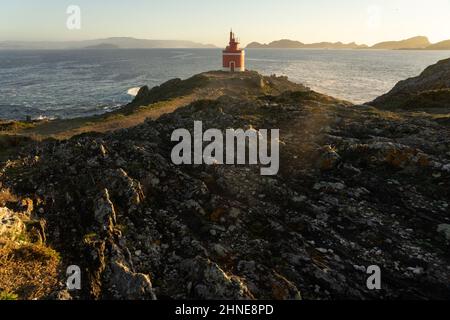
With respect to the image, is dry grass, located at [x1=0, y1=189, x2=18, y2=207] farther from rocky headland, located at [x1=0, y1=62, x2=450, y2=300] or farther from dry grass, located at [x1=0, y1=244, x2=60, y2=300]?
dry grass, located at [x1=0, y1=244, x2=60, y2=300]

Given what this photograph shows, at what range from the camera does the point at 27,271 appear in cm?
916

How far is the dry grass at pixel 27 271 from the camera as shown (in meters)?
8.52

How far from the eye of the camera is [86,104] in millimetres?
71312

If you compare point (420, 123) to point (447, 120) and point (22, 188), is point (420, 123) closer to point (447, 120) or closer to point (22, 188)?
point (447, 120)

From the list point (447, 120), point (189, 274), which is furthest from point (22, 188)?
point (447, 120)

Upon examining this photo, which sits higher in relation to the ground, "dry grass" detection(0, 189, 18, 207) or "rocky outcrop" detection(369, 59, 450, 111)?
"rocky outcrop" detection(369, 59, 450, 111)

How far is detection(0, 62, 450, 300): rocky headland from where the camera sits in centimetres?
953

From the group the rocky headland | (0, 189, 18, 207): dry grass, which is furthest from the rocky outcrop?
(0, 189, 18, 207): dry grass

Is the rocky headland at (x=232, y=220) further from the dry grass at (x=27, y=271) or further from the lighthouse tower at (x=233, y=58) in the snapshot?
the lighthouse tower at (x=233, y=58)

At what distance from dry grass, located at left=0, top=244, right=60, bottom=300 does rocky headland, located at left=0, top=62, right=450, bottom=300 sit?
0.03 metres

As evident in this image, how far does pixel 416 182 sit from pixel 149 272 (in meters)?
11.0

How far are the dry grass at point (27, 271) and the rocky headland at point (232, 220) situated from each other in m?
0.03

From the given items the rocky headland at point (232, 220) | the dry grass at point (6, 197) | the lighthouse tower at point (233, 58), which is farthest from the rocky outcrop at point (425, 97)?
the lighthouse tower at point (233, 58)

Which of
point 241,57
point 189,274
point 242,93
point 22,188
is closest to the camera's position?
point 189,274
